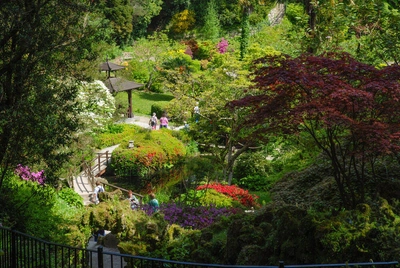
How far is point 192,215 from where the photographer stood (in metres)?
13.6

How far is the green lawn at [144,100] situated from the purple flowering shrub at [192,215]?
20040mm

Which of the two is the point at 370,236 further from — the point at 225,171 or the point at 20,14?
the point at 225,171

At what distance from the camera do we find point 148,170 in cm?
2345

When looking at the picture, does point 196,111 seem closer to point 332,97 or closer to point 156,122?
point 156,122

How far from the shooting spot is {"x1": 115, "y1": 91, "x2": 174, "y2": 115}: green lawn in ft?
115

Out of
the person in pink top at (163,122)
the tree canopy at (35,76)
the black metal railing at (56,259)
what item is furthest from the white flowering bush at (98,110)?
the black metal railing at (56,259)

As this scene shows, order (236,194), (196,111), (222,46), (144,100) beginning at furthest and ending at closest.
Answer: (222,46) < (144,100) < (196,111) < (236,194)

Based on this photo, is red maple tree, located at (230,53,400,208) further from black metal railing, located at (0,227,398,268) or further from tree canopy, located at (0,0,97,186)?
tree canopy, located at (0,0,97,186)

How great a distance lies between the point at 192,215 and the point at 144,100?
955 inches

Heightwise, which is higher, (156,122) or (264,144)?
(264,144)

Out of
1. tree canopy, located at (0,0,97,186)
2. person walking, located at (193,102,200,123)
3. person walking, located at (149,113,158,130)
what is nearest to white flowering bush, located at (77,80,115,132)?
person walking, located at (193,102,200,123)

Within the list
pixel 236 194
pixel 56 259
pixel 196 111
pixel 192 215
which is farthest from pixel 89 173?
pixel 56 259

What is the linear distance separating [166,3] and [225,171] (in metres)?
29.4

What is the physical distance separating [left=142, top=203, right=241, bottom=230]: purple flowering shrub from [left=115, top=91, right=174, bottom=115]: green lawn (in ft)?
65.7
